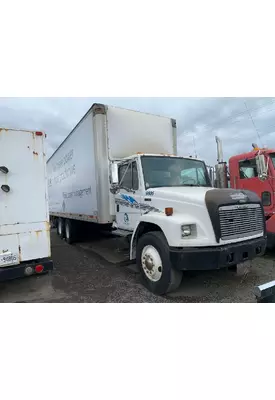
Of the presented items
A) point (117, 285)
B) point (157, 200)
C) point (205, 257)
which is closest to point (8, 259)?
point (117, 285)

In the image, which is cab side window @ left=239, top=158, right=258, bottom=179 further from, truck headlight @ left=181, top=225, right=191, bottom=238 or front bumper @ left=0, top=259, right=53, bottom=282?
front bumper @ left=0, top=259, right=53, bottom=282

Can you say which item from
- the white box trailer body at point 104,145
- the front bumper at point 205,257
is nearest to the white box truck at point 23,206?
the white box trailer body at point 104,145

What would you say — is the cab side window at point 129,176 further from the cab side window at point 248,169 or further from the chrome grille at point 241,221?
the cab side window at point 248,169

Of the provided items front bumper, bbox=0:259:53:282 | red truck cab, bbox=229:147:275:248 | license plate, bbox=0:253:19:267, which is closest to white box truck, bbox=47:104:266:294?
front bumper, bbox=0:259:53:282

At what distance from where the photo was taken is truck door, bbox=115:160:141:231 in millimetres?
5027

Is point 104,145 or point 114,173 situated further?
point 104,145

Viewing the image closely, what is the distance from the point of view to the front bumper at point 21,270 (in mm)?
3628

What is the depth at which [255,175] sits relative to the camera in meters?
6.66

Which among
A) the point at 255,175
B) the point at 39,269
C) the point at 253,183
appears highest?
the point at 255,175

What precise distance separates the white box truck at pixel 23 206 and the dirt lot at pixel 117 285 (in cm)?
84

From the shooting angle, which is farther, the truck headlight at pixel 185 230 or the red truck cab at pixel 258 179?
the red truck cab at pixel 258 179

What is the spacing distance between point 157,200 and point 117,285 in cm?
181

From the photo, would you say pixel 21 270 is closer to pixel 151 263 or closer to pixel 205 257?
pixel 151 263

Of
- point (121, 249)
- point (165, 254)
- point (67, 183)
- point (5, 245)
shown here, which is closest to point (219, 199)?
point (165, 254)
